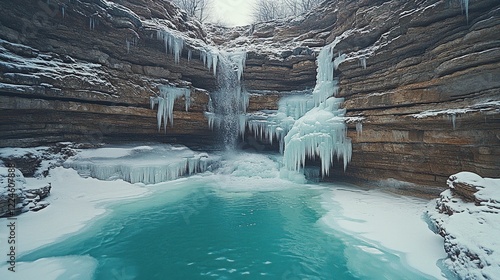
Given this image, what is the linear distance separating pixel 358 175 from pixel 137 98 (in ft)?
38.5

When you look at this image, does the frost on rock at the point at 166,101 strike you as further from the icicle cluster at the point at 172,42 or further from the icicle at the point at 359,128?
the icicle at the point at 359,128

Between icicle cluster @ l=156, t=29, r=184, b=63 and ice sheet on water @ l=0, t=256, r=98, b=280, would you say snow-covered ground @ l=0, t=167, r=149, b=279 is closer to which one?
ice sheet on water @ l=0, t=256, r=98, b=280

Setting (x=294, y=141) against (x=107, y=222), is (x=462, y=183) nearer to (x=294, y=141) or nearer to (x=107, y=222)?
(x=294, y=141)

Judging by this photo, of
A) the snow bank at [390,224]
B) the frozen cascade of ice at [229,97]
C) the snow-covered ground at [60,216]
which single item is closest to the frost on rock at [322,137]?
the snow bank at [390,224]

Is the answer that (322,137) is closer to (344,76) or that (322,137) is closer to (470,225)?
(344,76)

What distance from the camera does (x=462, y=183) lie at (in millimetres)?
5195

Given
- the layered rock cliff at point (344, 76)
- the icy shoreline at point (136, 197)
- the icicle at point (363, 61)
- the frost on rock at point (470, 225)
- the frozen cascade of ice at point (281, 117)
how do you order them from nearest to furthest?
the frost on rock at point (470, 225) → the icy shoreline at point (136, 197) → the layered rock cliff at point (344, 76) → the icicle at point (363, 61) → the frozen cascade of ice at point (281, 117)

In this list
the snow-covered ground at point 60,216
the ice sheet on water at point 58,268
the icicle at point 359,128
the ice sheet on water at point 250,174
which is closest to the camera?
the ice sheet on water at point 58,268

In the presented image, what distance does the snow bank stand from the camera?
14.2ft

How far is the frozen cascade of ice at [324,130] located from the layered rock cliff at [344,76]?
54cm

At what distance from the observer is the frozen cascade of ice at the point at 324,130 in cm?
1034

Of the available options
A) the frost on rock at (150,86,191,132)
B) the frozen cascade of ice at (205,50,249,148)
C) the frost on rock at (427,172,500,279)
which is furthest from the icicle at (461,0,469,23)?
the frost on rock at (150,86,191,132)

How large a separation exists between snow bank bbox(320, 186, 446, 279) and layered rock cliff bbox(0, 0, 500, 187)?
2.23m

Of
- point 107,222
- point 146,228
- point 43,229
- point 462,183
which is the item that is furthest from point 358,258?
point 43,229
